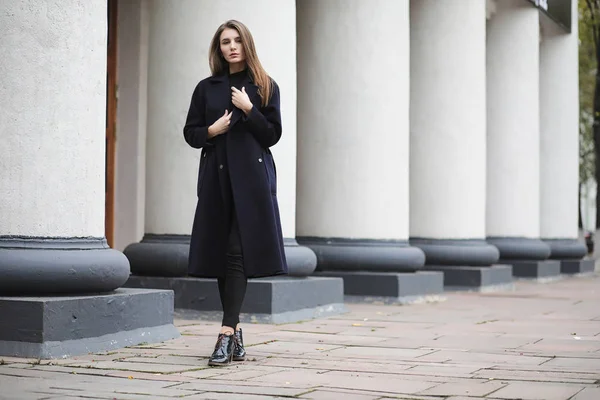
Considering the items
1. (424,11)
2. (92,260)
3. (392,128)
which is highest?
(424,11)

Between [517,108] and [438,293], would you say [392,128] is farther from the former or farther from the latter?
[517,108]

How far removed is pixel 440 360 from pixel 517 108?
11.4m

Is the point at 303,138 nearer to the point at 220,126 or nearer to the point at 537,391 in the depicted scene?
the point at 220,126

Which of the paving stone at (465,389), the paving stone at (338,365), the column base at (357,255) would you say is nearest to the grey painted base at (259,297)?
the column base at (357,255)

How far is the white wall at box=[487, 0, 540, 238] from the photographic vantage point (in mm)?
17547

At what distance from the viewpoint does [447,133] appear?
1473 centimetres

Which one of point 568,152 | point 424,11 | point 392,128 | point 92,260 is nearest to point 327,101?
point 392,128

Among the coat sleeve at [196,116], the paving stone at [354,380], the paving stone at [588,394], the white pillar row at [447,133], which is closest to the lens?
the paving stone at [588,394]

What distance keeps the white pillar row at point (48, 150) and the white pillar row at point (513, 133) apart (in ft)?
→ 36.9

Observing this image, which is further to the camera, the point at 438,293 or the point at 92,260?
the point at 438,293

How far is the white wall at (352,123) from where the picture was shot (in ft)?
39.8

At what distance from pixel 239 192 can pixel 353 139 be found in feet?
18.9

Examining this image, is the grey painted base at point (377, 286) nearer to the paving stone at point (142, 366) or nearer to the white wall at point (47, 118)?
the white wall at point (47, 118)

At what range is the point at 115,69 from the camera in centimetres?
1260
